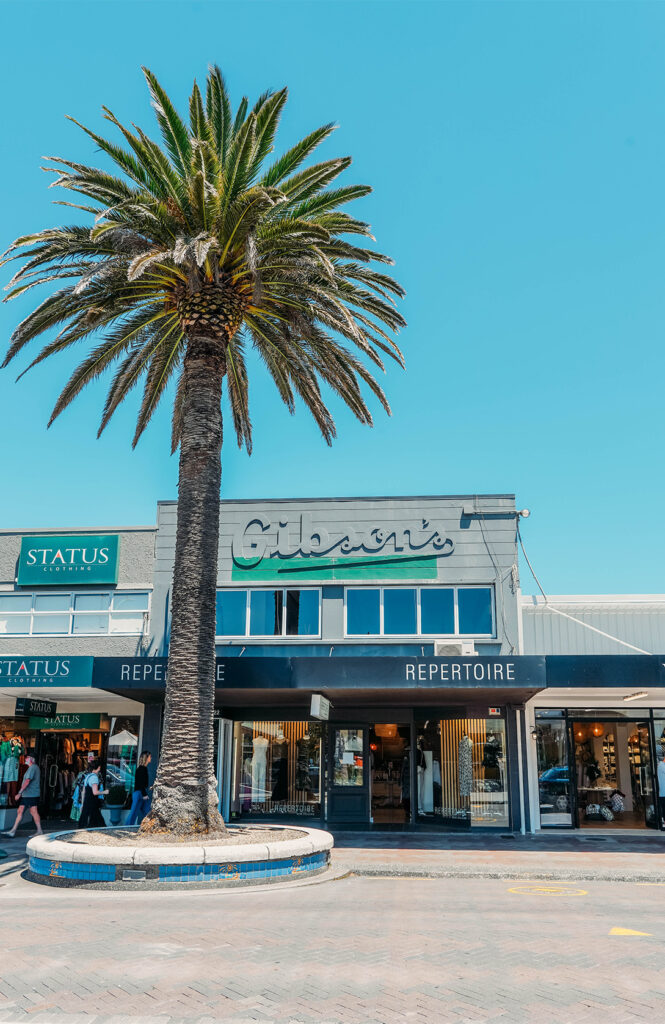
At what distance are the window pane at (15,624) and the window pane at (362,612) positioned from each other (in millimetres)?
8332

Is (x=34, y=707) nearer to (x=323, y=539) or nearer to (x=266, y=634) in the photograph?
(x=266, y=634)

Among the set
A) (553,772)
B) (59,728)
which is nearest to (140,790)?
(59,728)

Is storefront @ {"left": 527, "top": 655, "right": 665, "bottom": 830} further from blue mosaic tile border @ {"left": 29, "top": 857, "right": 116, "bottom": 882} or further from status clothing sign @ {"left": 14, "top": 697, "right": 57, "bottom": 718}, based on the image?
status clothing sign @ {"left": 14, "top": 697, "right": 57, "bottom": 718}

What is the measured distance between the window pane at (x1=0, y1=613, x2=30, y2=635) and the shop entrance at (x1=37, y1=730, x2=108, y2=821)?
118 inches

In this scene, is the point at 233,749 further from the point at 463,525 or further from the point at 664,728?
the point at 664,728

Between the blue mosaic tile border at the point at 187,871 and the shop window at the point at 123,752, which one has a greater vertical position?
the shop window at the point at 123,752

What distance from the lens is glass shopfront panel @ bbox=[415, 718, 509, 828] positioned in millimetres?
20094

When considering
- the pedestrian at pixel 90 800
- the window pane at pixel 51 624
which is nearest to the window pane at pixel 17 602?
the window pane at pixel 51 624

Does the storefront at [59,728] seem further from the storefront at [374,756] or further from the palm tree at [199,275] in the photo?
the palm tree at [199,275]

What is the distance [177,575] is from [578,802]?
11657 millimetres

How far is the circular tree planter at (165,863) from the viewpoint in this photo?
12.0 meters

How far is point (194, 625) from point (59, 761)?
11945mm

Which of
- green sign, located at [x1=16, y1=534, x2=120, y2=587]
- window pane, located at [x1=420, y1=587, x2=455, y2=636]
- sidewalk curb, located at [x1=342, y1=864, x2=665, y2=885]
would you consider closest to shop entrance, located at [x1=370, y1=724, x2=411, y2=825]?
window pane, located at [x1=420, y1=587, x2=455, y2=636]

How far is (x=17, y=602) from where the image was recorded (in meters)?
23.2
